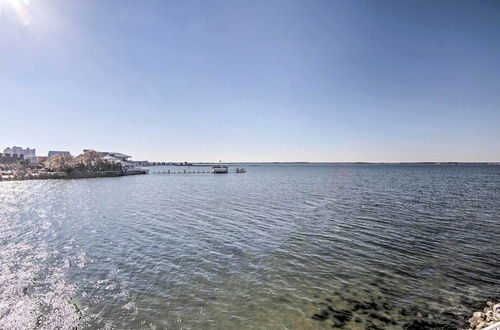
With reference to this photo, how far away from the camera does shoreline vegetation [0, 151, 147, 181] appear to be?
6606cm

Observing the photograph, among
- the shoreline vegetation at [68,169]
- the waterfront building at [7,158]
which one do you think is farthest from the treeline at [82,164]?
the waterfront building at [7,158]

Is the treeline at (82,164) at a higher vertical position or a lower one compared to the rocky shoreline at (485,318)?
higher

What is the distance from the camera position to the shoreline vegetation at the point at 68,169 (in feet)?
217

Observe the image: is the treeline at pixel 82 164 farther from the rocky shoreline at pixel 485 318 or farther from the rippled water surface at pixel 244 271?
the rocky shoreline at pixel 485 318

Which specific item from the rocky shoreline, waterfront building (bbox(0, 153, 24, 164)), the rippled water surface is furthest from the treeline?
the rocky shoreline

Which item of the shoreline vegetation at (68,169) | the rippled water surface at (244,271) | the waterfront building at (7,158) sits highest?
the waterfront building at (7,158)

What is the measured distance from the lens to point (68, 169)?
236ft

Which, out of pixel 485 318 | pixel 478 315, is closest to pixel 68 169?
pixel 478 315

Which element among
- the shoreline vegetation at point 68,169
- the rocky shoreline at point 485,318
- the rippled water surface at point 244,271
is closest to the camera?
the rocky shoreline at point 485,318

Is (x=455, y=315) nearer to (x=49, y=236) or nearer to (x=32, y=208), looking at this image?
(x=49, y=236)

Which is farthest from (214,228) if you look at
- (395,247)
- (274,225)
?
(395,247)

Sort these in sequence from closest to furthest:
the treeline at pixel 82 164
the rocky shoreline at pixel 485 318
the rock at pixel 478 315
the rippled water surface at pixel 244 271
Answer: the rocky shoreline at pixel 485 318 < the rock at pixel 478 315 < the rippled water surface at pixel 244 271 < the treeline at pixel 82 164

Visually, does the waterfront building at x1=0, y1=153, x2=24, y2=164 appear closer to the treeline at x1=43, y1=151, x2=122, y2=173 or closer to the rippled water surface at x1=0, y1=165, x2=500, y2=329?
the treeline at x1=43, y1=151, x2=122, y2=173

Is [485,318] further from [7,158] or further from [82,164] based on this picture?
[7,158]
